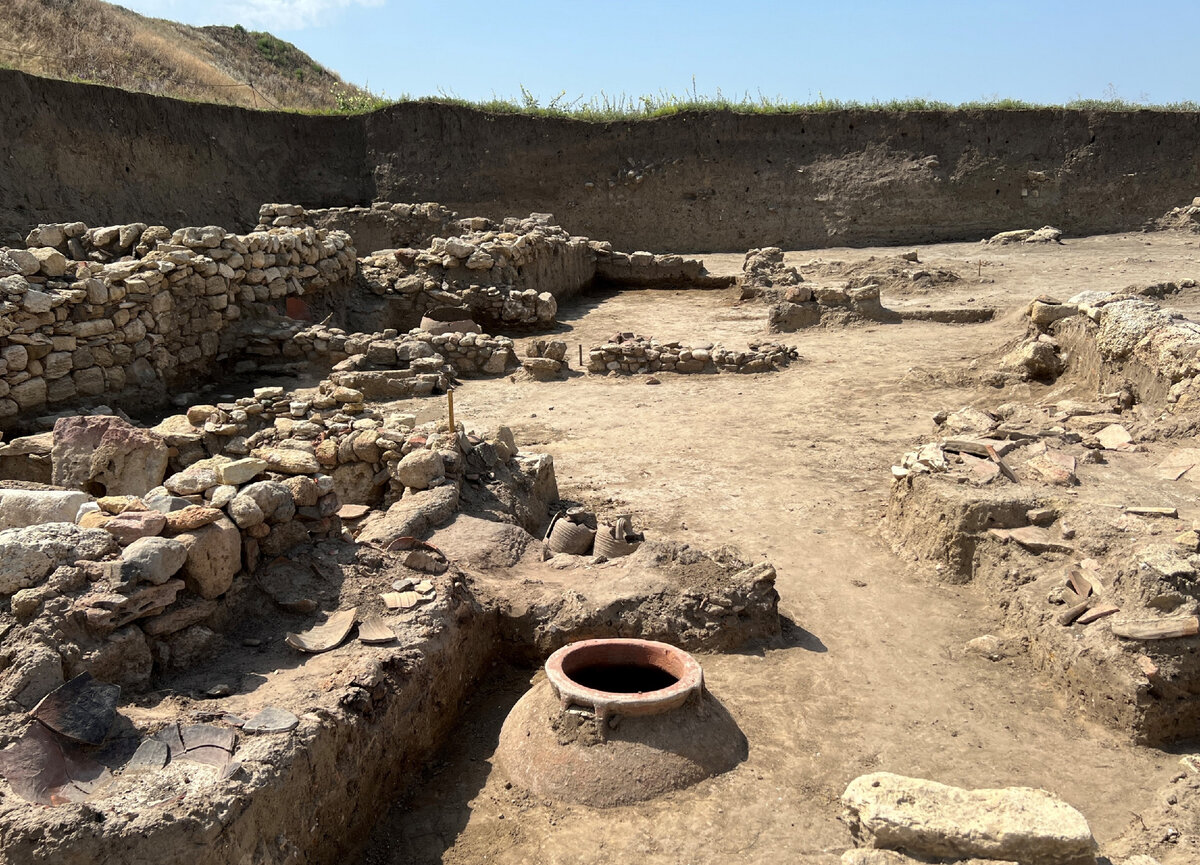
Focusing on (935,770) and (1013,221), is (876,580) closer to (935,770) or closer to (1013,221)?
(935,770)

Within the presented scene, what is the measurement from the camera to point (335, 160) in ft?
76.6

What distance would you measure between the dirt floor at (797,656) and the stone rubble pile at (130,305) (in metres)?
3.27

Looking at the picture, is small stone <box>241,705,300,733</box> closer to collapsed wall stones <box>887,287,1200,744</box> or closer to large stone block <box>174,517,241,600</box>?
large stone block <box>174,517,241,600</box>

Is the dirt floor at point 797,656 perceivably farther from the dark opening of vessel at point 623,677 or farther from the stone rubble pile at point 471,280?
the stone rubble pile at point 471,280

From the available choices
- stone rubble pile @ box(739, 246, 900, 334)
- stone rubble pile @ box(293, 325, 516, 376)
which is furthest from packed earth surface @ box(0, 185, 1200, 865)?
stone rubble pile @ box(739, 246, 900, 334)

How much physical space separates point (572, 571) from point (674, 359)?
252 inches

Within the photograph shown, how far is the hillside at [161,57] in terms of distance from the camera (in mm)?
21625

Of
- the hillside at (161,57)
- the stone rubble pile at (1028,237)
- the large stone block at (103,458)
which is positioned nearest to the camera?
the large stone block at (103,458)

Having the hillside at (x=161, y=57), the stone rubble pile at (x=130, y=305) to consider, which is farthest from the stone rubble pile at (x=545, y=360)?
the hillside at (x=161, y=57)

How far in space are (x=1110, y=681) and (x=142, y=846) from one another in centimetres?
414

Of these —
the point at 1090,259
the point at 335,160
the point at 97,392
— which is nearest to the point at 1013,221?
the point at 1090,259

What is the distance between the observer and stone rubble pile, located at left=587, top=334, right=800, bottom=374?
11297 millimetres

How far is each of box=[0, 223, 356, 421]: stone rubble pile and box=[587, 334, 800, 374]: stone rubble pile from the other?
4304 mm

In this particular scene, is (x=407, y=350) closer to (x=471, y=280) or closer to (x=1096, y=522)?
(x=471, y=280)
